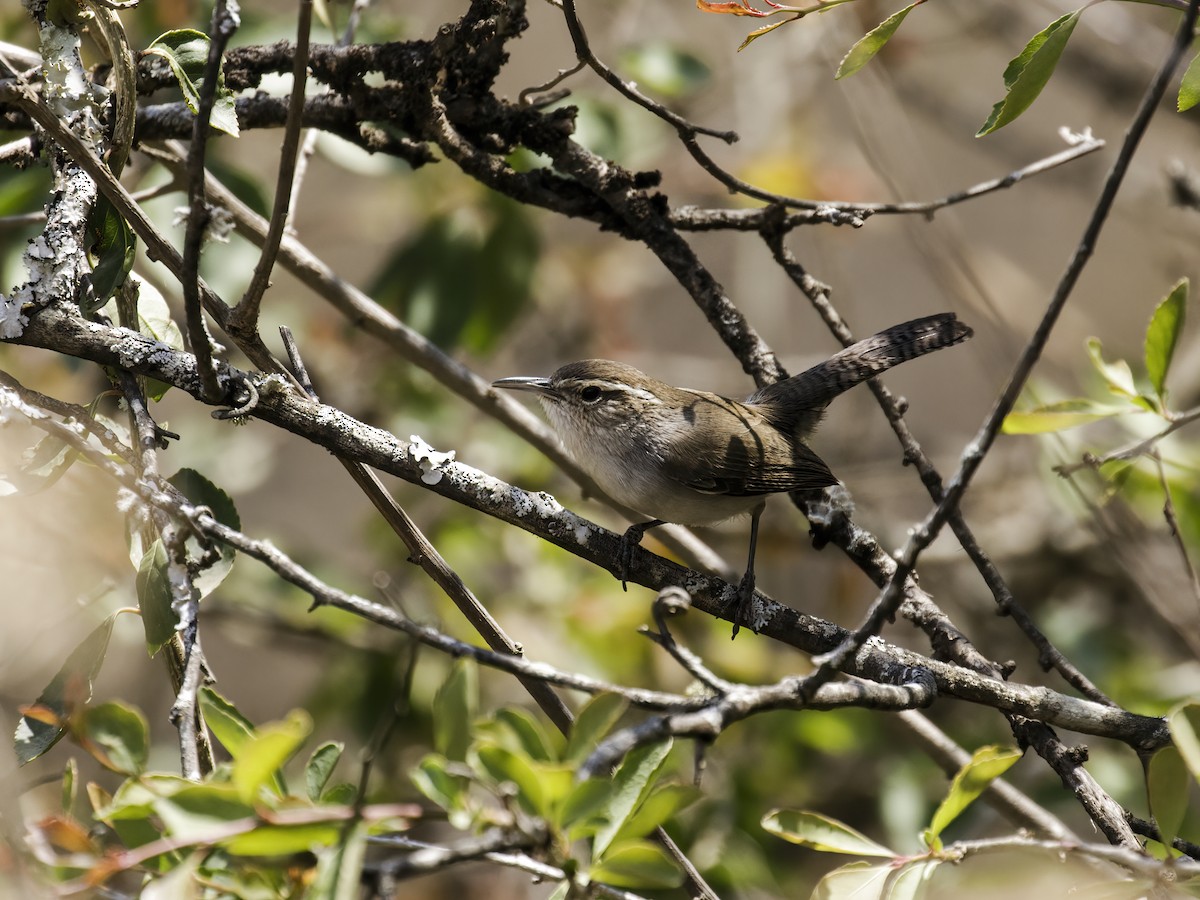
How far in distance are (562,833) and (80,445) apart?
1188 mm

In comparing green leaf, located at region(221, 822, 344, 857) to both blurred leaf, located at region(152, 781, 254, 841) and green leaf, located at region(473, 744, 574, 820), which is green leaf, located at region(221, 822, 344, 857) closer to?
blurred leaf, located at region(152, 781, 254, 841)

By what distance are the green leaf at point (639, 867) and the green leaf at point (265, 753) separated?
0.50m

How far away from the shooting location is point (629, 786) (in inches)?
64.4

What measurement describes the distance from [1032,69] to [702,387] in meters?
4.12

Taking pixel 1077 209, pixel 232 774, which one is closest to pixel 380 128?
pixel 232 774

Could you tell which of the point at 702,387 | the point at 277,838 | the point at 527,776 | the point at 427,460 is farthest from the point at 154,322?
the point at 702,387

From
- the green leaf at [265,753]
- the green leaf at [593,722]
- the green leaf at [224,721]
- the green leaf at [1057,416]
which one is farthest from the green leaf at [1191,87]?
the green leaf at [224,721]

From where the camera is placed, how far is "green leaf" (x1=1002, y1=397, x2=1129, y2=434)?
2.38 m

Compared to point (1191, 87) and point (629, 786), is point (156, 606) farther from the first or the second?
point (1191, 87)

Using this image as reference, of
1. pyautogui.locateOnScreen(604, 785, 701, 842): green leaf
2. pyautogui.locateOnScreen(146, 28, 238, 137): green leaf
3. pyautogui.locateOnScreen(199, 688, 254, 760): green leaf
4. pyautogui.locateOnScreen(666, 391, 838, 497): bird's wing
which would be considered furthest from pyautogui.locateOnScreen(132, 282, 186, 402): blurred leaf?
pyautogui.locateOnScreen(666, 391, 838, 497): bird's wing

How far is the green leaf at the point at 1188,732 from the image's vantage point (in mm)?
1693

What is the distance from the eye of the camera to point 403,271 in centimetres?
434

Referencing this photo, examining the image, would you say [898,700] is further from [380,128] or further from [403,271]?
[403,271]

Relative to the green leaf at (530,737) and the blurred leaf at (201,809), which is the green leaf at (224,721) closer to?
the blurred leaf at (201,809)
